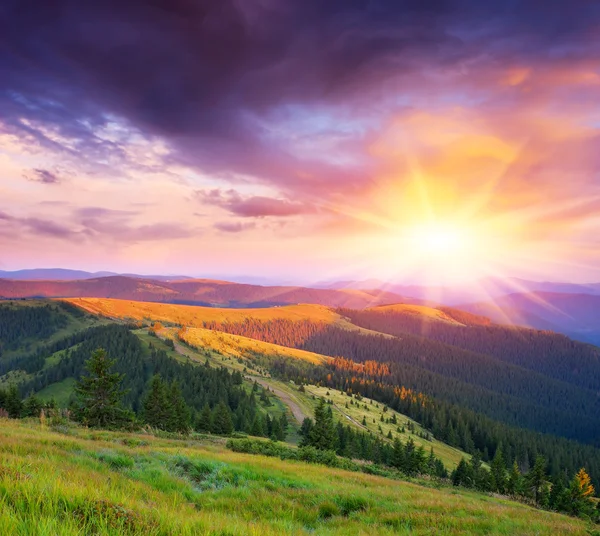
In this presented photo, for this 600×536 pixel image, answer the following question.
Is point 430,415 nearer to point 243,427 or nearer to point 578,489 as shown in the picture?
point 578,489

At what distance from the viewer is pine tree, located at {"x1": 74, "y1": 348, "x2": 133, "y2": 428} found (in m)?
31.3

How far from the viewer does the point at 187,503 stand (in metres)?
6.86

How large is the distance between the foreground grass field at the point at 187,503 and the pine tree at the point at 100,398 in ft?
74.5

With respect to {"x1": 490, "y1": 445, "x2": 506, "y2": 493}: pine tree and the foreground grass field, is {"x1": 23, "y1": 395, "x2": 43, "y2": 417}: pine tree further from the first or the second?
{"x1": 490, "y1": 445, "x2": 506, "y2": 493}: pine tree

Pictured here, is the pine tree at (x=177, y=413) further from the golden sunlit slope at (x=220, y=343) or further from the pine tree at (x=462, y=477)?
the golden sunlit slope at (x=220, y=343)

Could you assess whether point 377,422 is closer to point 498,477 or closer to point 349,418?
point 349,418

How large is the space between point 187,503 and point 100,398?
3145 cm

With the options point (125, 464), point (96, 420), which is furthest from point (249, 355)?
point (125, 464)

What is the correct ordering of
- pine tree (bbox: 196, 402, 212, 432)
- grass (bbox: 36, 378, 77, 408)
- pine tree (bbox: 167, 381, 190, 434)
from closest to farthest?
pine tree (bbox: 167, 381, 190, 434), pine tree (bbox: 196, 402, 212, 432), grass (bbox: 36, 378, 77, 408)

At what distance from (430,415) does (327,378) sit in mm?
46417

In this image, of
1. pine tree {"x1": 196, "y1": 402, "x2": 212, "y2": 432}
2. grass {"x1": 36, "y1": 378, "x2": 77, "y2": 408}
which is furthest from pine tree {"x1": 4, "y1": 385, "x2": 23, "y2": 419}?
grass {"x1": 36, "y1": 378, "x2": 77, "y2": 408}

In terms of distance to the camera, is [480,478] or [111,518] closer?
[111,518]

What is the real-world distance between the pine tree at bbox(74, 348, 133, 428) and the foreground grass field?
2270 centimetres

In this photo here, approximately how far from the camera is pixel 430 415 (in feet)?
436
